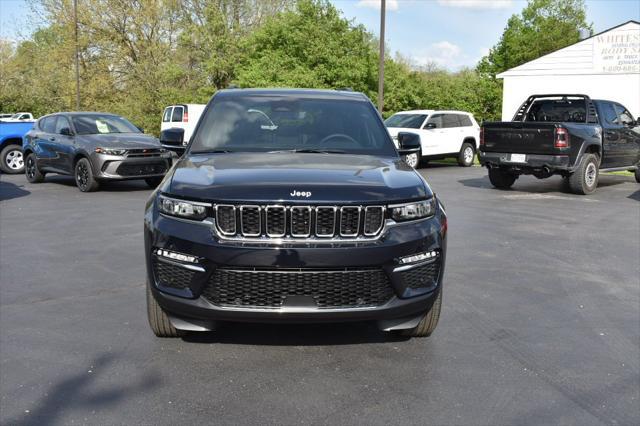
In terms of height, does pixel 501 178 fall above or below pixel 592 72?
below

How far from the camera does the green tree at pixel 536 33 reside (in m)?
61.5

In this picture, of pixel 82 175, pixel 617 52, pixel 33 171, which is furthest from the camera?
pixel 617 52

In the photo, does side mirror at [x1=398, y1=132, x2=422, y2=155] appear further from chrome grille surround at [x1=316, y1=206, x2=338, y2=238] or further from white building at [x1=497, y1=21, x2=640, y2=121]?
white building at [x1=497, y1=21, x2=640, y2=121]

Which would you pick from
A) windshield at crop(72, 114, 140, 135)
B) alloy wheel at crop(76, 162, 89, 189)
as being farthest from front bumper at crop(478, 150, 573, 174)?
alloy wheel at crop(76, 162, 89, 189)

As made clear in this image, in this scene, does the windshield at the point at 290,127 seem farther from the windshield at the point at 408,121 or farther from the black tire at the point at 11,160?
Answer: the windshield at the point at 408,121

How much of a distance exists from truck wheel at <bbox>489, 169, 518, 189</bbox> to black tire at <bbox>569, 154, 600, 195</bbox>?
141cm

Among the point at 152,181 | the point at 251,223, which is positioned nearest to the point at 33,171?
the point at 152,181

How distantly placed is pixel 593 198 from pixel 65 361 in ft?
38.2

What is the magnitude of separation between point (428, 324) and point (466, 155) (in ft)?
56.7

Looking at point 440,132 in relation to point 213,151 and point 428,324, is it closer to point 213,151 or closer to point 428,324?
point 213,151

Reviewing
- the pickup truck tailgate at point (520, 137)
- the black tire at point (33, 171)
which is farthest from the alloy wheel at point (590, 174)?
the black tire at point (33, 171)

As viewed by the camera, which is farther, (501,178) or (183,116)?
(183,116)

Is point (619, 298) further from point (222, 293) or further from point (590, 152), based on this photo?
point (590, 152)

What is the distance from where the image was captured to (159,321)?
13.6 ft
